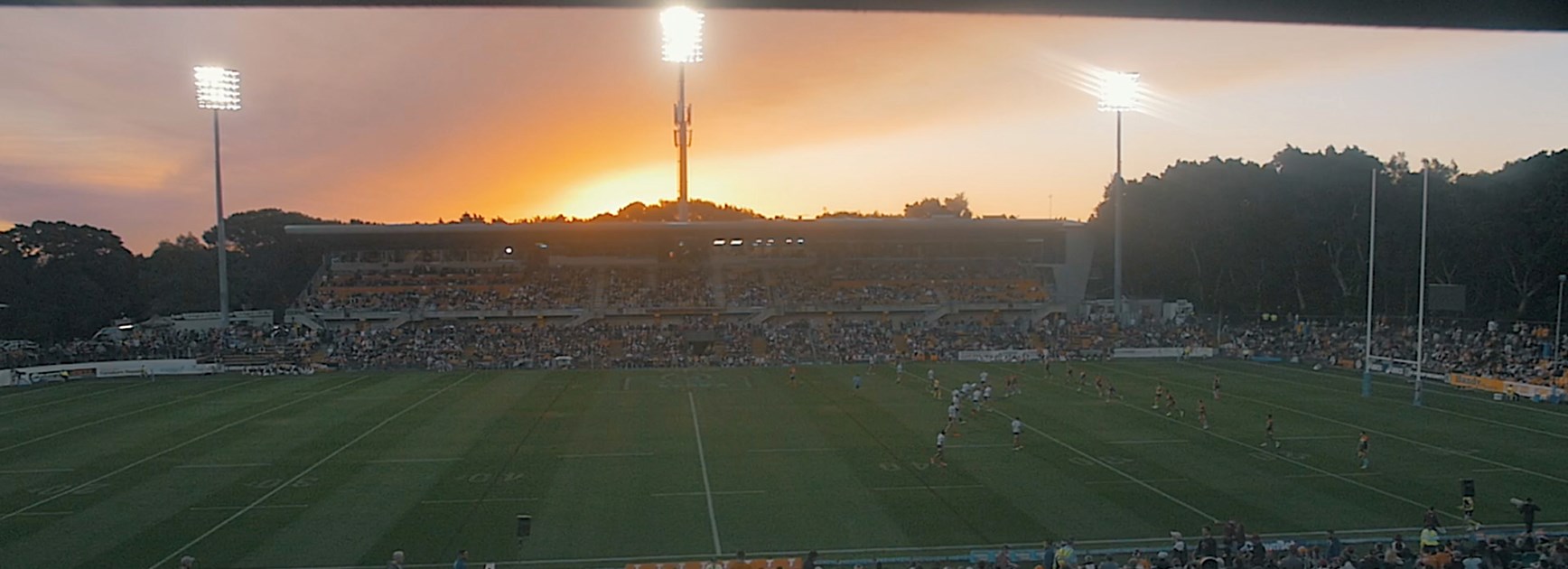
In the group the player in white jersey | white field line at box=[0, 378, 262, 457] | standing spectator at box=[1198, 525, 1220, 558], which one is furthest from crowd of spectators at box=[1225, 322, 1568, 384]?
white field line at box=[0, 378, 262, 457]

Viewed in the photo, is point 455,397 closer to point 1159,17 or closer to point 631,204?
point 1159,17

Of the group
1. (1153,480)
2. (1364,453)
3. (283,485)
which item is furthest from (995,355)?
(283,485)

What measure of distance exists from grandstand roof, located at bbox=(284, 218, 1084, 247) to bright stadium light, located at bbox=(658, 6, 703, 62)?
10.1m

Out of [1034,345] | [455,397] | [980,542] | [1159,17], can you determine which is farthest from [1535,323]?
[1159,17]

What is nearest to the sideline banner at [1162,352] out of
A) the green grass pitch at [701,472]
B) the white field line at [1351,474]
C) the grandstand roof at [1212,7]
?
the green grass pitch at [701,472]

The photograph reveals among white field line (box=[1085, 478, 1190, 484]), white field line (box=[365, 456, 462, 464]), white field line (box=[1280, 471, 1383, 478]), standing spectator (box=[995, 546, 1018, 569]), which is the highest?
standing spectator (box=[995, 546, 1018, 569])

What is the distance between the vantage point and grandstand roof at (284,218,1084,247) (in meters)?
59.6

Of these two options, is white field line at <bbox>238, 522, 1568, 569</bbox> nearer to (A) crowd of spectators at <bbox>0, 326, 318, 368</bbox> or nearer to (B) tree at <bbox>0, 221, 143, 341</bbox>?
(A) crowd of spectators at <bbox>0, 326, 318, 368</bbox>

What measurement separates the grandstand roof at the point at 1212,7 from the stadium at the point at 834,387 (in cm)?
5

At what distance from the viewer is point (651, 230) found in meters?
59.7

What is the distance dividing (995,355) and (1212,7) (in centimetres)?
5168

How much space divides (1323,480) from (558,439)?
20199 mm

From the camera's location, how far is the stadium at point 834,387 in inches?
733

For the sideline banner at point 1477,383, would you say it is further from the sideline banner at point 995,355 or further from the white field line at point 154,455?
the white field line at point 154,455
